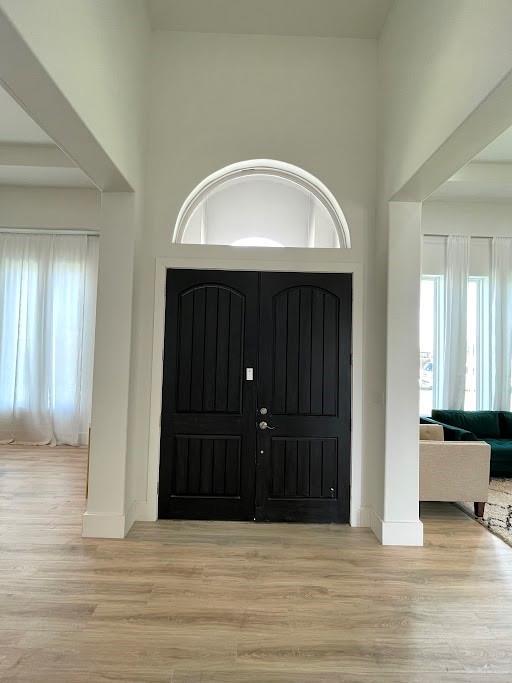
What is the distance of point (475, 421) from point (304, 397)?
3710 mm

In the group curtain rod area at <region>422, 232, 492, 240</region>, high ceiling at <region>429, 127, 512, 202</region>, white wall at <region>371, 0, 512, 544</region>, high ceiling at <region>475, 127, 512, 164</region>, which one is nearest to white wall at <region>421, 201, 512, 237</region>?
curtain rod area at <region>422, 232, 492, 240</region>

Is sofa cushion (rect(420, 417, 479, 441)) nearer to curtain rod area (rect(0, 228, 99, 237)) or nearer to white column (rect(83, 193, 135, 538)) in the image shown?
white column (rect(83, 193, 135, 538))

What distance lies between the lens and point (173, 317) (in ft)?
14.6

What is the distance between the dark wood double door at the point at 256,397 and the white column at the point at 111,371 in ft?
1.73

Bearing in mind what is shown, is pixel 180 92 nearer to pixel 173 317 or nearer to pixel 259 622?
pixel 173 317

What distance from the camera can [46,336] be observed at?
7.61 metres

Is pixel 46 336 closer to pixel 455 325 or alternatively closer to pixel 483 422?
pixel 455 325

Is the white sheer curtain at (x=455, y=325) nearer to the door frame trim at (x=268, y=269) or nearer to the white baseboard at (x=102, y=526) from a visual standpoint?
the door frame trim at (x=268, y=269)

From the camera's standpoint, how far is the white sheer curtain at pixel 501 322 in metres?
7.33

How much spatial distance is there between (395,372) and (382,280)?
827mm

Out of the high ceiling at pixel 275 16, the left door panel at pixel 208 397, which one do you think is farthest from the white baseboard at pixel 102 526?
the high ceiling at pixel 275 16

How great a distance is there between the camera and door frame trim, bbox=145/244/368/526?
4.36 meters

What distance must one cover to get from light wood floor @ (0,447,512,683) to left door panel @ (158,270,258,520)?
28 centimetres

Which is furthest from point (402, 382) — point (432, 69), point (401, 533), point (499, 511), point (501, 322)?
point (501, 322)
